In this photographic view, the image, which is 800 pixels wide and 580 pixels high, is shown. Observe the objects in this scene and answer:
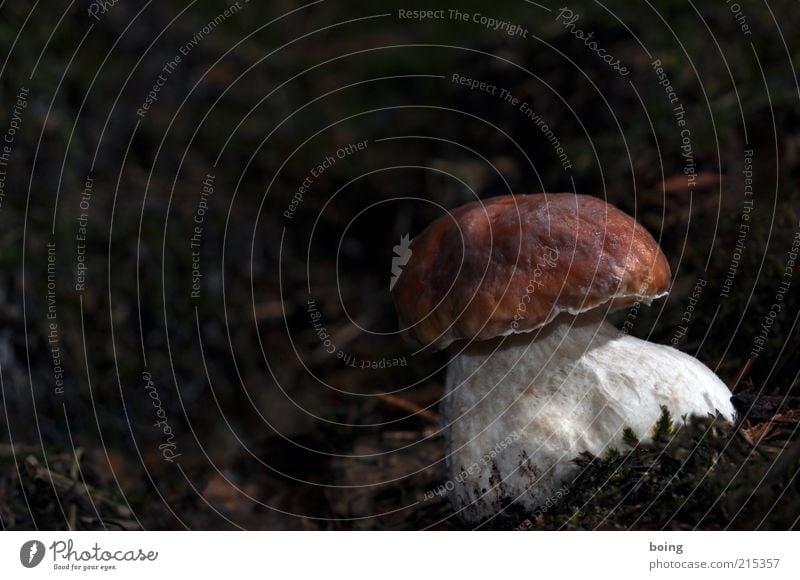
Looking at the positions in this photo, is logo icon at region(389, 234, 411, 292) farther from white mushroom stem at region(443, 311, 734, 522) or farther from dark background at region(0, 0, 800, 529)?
dark background at region(0, 0, 800, 529)

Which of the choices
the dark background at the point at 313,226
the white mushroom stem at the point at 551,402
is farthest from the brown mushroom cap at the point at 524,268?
the dark background at the point at 313,226

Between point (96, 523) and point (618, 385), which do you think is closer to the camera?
point (618, 385)

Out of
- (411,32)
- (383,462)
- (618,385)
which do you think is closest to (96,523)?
(383,462)

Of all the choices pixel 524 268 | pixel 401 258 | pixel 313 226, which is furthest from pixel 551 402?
pixel 313 226

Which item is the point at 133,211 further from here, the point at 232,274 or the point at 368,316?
the point at 368,316
